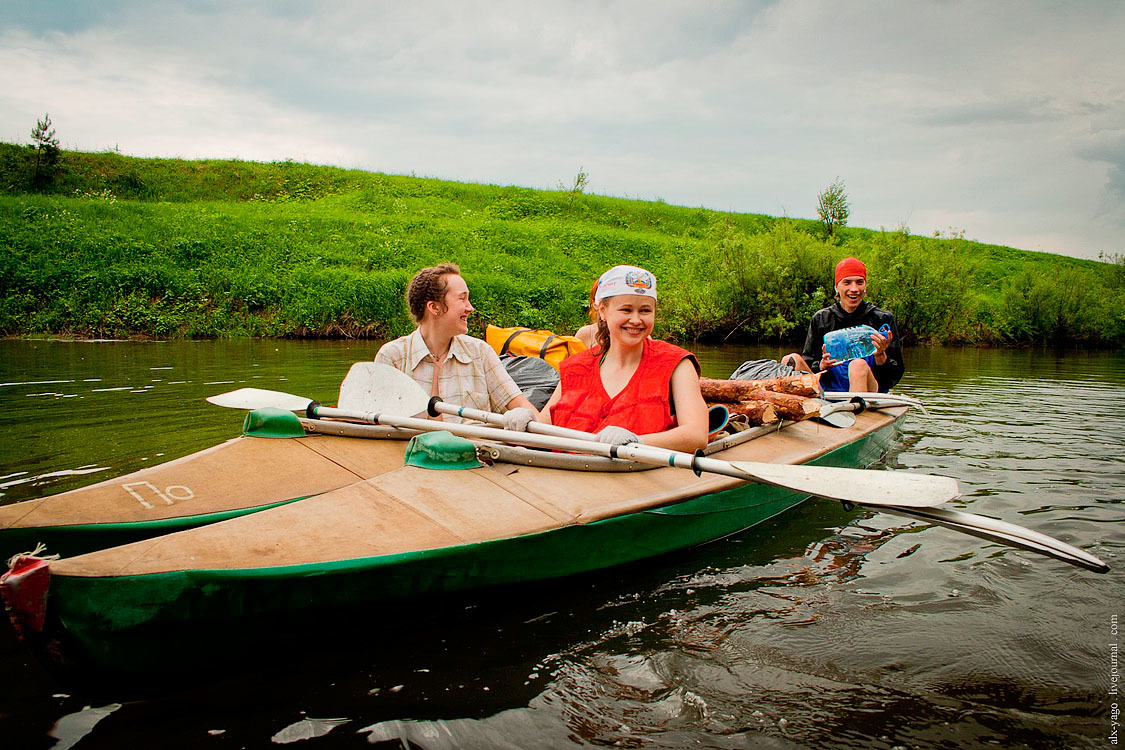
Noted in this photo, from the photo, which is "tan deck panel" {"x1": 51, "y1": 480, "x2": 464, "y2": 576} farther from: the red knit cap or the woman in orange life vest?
the red knit cap

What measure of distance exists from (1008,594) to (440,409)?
2.95m

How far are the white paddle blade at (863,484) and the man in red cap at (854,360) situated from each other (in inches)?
123

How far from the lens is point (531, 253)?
81.8ft

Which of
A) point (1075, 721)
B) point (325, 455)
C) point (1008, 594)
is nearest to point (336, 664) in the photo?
point (325, 455)

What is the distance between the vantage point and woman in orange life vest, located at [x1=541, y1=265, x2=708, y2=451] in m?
3.36

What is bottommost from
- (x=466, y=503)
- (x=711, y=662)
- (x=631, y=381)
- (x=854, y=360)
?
(x=711, y=662)

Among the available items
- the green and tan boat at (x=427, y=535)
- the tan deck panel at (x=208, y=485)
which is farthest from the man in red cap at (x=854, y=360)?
the tan deck panel at (x=208, y=485)

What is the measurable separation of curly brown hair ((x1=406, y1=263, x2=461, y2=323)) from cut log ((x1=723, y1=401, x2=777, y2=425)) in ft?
Result: 6.52

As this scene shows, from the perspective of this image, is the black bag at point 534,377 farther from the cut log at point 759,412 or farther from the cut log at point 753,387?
the cut log at point 759,412

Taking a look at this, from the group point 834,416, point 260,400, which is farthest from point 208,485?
point 834,416

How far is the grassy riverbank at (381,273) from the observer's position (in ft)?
58.2

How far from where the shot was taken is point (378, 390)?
412 cm

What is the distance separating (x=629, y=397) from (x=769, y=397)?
139 cm

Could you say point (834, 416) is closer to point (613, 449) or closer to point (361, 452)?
point (613, 449)
